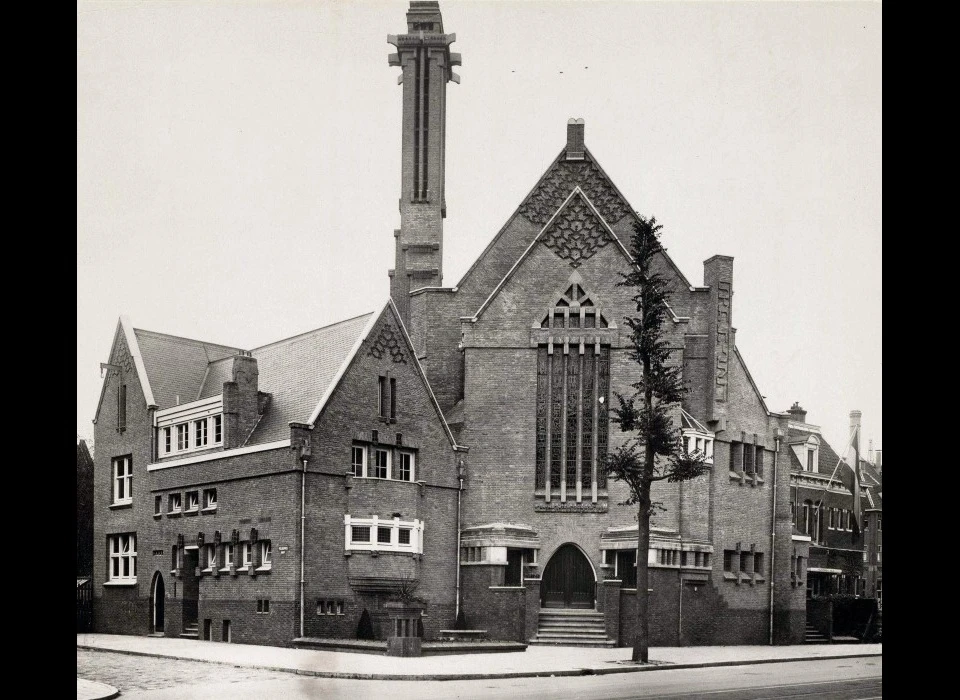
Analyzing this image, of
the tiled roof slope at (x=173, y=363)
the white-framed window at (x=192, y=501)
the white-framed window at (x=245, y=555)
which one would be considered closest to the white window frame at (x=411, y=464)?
the white-framed window at (x=245, y=555)

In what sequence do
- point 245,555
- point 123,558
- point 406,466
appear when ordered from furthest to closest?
point 123,558 → point 406,466 → point 245,555

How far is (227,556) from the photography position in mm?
36344

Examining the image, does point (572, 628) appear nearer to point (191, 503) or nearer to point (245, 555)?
point (245, 555)

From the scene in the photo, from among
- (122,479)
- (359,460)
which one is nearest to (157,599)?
(122,479)

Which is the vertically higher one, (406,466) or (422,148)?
(422,148)

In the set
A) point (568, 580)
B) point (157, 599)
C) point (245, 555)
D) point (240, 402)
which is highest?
point (240, 402)

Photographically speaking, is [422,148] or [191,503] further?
[422,148]

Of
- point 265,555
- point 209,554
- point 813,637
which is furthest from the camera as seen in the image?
point 813,637

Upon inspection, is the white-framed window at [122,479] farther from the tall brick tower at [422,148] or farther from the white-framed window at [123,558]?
the tall brick tower at [422,148]

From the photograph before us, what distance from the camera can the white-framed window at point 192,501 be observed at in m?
37.7

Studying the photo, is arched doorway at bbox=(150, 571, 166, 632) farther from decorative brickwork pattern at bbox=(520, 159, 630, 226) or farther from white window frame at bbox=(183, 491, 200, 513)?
decorative brickwork pattern at bbox=(520, 159, 630, 226)

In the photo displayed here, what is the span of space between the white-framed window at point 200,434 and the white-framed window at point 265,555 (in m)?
4.71

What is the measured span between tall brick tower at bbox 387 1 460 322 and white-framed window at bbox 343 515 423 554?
1103 cm

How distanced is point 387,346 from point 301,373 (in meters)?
3.08
